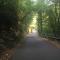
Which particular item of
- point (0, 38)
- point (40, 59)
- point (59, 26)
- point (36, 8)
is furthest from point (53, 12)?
point (40, 59)

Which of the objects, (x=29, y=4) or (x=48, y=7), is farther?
(x=29, y=4)

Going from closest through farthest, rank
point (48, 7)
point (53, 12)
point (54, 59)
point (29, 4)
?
point (54, 59) < point (53, 12) < point (48, 7) < point (29, 4)

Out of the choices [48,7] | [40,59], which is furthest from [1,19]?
[48,7]

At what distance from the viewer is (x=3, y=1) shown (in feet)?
62.6

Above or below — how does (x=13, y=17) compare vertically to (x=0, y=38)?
above

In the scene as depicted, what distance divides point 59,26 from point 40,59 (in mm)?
18613

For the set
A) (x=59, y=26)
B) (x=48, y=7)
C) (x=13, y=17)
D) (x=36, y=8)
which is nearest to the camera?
(x=13, y=17)

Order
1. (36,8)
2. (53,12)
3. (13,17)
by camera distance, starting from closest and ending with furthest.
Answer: (13,17) < (53,12) < (36,8)

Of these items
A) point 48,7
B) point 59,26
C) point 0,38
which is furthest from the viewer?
point 48,7

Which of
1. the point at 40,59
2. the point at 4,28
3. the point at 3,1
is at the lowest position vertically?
the point at 40,59

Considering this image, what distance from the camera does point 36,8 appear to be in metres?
47.1

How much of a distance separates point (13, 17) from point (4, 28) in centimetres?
149

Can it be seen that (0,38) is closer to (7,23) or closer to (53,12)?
(7,23)

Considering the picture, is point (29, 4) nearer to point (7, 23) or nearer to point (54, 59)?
point (7, 23)
